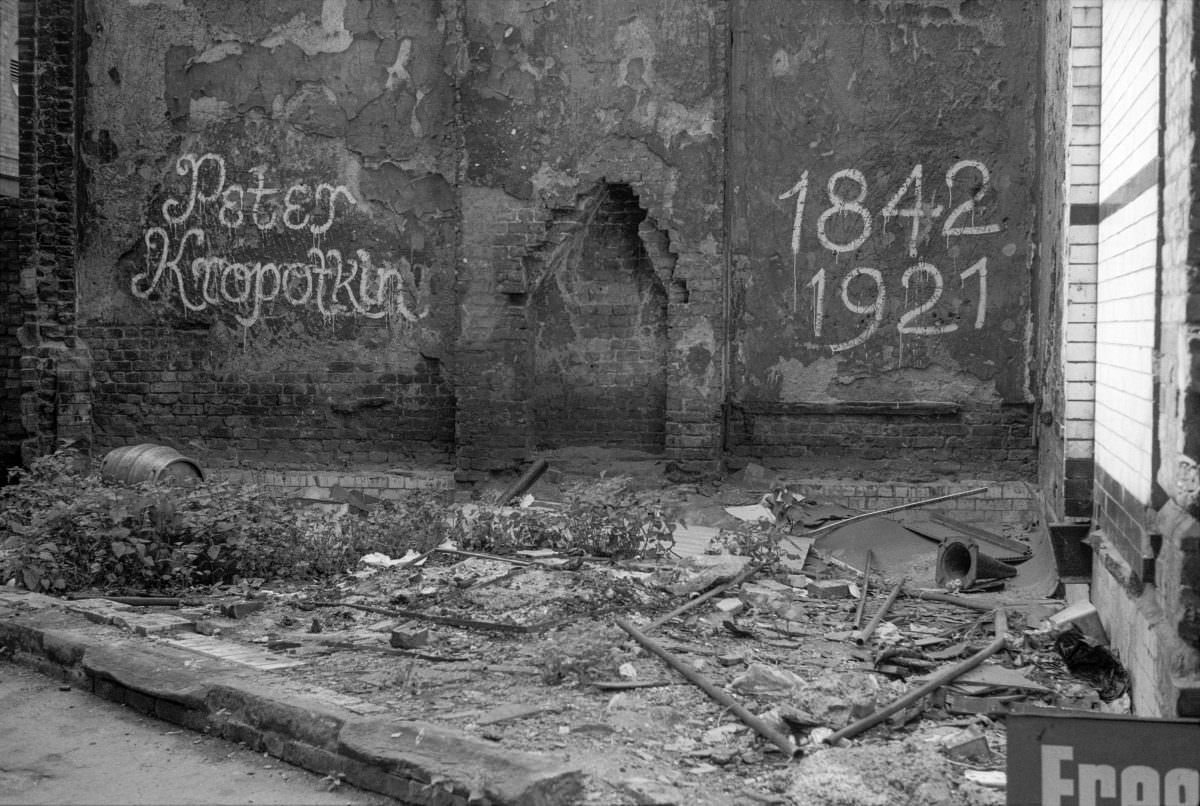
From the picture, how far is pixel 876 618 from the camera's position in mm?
5746

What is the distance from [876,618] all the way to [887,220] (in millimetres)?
4087

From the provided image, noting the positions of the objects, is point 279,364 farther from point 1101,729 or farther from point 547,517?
point 1101,729

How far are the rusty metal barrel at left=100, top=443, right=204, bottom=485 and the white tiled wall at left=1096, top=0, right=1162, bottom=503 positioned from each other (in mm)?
6012

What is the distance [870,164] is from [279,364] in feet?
16.7

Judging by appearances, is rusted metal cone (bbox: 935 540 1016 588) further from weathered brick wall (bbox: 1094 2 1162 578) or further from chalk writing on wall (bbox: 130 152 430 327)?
chalk writing on wall (bbox: 130 152 430 327)

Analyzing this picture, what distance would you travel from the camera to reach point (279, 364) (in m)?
10.0

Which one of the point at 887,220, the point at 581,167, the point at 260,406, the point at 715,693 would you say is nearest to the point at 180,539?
the point at 260,406

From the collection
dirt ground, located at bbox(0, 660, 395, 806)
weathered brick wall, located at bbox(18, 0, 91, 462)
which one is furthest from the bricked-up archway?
dirt ground, located at bbox(0, 660, 395, 806)

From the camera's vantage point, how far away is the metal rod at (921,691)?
4.09 meters

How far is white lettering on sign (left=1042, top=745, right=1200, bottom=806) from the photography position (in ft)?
10.3

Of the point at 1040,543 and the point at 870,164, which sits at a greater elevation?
the point at 870,164

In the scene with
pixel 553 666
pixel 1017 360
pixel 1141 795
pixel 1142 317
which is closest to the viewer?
pixel 1141 795

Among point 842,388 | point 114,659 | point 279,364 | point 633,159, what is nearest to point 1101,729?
point 114,659

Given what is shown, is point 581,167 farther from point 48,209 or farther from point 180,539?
point 48,209
